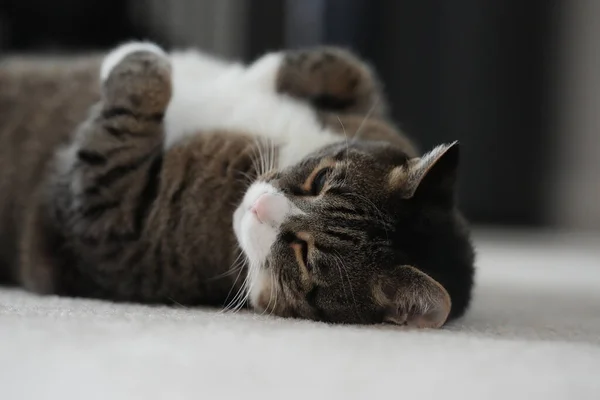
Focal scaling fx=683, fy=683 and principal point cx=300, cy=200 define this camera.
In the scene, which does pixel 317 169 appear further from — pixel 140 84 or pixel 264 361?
pixel 264 361

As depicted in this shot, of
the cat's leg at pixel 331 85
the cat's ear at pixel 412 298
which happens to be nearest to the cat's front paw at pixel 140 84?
the cat's leg at pixel 331 85

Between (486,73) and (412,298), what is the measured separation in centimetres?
307

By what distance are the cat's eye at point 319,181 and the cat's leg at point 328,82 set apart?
451 mm

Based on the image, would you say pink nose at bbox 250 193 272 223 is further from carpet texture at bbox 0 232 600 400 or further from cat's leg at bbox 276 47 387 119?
cat's leg at bbox 276 47 387 119

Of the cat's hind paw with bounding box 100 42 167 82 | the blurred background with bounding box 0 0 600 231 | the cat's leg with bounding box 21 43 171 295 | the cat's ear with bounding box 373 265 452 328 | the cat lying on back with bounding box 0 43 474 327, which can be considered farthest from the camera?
the blurred background with bounding box 0 0 600 231

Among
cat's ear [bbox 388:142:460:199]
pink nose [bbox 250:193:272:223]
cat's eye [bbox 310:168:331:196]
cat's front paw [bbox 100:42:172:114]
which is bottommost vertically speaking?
pink nose [bbox 250:193:272:223]

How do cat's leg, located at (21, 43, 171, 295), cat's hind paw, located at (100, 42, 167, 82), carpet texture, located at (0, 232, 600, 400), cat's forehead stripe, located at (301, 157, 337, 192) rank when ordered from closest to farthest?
carpet texture, located at (0, 232, 600, 400) → cat's forehead stripe, located at (301, 157, 337, 192) → cat's leg, located at (21, 43, 171, 295) → cat's hind paw, located at (100, 42, 167, 82)

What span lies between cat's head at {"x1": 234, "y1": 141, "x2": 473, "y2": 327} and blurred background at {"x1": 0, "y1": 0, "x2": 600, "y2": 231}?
246cm

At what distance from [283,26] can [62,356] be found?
308 centimetres

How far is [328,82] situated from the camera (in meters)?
1.78

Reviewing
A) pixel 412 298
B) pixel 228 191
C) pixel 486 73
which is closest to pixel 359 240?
pixel 412 298

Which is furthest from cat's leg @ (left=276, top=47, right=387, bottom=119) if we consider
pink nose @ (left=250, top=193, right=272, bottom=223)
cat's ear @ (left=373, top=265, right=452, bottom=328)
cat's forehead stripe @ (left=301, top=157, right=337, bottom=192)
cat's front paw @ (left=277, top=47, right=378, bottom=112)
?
cat's ear @ (left=373, top=265, right=452, bottom=328)

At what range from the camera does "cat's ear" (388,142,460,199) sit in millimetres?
1241

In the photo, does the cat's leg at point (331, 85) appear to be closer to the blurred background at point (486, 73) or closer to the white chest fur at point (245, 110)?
the white chest fur at point (245, 110)
